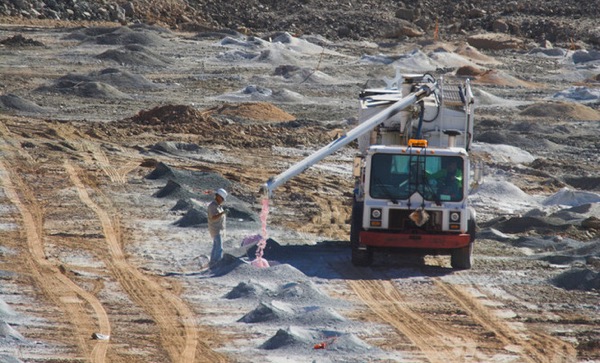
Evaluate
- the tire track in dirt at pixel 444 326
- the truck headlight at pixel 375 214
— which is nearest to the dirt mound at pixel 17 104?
the tire track in dirt at pixel 444 326

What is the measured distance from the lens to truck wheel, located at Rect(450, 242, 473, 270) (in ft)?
60.3

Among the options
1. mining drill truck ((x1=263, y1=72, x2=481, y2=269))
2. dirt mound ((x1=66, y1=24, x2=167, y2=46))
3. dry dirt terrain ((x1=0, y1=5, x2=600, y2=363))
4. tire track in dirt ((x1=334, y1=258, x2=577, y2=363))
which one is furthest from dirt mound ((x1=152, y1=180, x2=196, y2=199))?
dirt mound ((x1=66, y1=24, x2=167, y2=46))

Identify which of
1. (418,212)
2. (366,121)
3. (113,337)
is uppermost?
(366,121)

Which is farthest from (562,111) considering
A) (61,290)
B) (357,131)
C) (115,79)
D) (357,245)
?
(61,290)

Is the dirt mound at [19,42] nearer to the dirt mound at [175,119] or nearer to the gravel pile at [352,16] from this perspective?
the gravel pile at [352,16]

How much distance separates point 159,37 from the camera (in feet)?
187

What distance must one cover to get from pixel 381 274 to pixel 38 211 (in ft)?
24.2

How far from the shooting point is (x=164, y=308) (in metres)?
15.9

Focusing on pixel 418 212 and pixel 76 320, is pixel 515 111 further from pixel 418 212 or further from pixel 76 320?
pixel 76 320

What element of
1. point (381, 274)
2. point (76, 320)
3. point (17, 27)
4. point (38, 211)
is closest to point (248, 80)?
point (17, 27)

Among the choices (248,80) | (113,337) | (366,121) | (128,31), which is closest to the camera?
(113,337)

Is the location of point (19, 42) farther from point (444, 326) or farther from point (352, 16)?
point (444, 326)

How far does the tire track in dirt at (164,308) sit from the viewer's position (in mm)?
13836

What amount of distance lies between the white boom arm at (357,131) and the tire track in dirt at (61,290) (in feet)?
10.8
